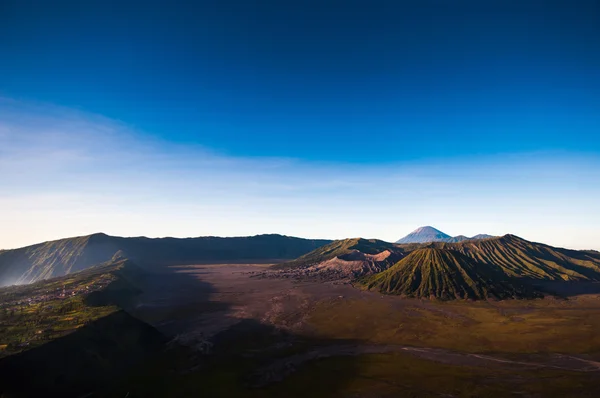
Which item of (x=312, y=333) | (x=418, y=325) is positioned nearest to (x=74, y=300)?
(x=312, y=333)

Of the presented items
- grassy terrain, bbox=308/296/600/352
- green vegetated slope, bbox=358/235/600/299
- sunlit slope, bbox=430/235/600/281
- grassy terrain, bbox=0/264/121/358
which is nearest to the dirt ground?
grassy terrain, bbox=308/296/600/352

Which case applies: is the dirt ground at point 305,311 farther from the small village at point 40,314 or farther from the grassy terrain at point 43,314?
the small village at point 40,314

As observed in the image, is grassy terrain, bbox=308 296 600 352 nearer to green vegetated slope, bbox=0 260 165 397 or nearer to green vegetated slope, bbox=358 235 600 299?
green vegetated slope, bbox=358 235 600 299

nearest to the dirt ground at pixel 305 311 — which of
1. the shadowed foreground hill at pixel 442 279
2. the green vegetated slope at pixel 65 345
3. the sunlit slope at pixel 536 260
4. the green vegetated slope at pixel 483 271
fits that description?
the shadowed foreground hill at pixel 442 279

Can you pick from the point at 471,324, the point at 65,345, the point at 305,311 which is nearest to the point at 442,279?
the point at 471,324

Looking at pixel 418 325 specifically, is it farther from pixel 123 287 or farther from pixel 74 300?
pixel 123 287

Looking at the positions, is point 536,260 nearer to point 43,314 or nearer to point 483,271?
point 483,271
